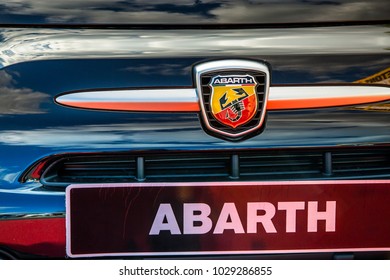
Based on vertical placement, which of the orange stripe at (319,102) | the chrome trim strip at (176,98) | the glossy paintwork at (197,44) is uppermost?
the glossy paintwork at (197,44)

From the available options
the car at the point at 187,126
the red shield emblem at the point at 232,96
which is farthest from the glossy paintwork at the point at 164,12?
the red shield emblem at the point at 232,96

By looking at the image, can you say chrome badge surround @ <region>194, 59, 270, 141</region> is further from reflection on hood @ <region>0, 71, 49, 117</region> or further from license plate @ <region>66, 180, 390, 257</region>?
reflection on hood @ <region>0, 71, 49, 117</region>

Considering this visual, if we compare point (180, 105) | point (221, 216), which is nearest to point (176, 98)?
point (180, 105)

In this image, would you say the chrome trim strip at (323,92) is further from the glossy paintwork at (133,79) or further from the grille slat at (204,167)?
the grille slat at (204,167)

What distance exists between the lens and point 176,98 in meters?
1.33

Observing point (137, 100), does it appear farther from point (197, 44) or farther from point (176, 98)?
point (197, 44)

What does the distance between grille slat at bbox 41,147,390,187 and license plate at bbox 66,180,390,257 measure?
0.13 ft

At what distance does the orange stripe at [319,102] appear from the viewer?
1.34m

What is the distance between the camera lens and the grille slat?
1345mm

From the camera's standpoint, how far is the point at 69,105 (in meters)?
1.32

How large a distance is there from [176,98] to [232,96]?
13cm

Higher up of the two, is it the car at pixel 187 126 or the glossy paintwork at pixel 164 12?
the glossy paintwork at pixel 164 12

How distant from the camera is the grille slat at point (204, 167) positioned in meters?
1.34

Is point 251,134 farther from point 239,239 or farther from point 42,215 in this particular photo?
point 42,215
